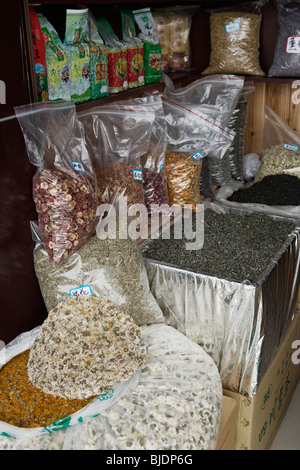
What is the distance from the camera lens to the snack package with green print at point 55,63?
4.70 feet

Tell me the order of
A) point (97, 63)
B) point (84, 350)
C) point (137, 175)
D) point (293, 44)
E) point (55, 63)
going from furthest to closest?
point (293, 44)
point (137, 175)
point (97, 63)
point (55, 63)
point (84, 350)

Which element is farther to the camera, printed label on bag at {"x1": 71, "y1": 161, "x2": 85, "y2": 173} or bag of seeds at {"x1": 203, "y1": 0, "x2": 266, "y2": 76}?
bag of seeds at {"x1": 203, "y1": 0, "x2": 266, "y2": 76}

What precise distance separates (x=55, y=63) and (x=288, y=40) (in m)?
1.24

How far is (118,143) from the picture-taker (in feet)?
5.54

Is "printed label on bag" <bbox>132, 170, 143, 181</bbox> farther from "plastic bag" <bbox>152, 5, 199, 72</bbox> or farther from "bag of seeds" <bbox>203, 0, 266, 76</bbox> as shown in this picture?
"bag of seeds" <bbox>203, 0, 266, 76</bbox>

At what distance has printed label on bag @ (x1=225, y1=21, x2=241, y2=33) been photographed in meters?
2.23

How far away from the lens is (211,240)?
1.66 m

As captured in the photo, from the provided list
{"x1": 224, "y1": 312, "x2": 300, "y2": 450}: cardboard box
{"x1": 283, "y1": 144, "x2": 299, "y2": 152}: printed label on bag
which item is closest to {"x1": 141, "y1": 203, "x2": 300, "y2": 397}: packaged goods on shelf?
{"x1": 224, "y1": 312, "x2": 300, "y2": 450}: cardboard box

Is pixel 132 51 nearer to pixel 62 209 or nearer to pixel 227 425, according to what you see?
pixel 62 209

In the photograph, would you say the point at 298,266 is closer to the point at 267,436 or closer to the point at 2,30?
the point at 267,436

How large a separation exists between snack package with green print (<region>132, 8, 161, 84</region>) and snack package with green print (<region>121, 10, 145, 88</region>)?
0.09 ft

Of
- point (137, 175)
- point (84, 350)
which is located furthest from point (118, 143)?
point (84, 350)

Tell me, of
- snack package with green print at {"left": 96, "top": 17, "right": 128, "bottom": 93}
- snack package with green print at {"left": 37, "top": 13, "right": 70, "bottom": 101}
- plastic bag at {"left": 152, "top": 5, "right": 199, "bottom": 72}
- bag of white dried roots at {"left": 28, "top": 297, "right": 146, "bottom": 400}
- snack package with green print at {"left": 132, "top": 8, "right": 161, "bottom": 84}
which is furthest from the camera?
plastic bag at {"left": 152, "top": 5, "right": 199, "bottom": 72}

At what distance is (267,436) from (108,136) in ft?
3.97
